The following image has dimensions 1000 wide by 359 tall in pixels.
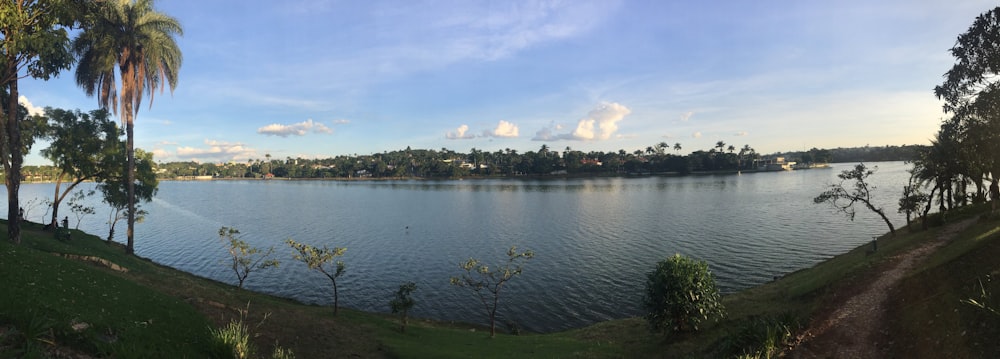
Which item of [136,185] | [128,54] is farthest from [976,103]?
[136,185]

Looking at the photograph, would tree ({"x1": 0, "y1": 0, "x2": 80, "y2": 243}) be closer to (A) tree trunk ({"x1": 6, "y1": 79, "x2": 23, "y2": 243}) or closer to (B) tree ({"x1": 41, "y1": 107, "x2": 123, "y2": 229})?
(A) tree trunk ({"x1": 6, "y1": 79, "x2": 23, "y2": 243})

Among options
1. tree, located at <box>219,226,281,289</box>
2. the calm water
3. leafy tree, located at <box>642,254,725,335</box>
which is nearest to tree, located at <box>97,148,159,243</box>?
tree, located at <box>219,226,281,289</box>

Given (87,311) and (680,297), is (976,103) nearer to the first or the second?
(680,297)

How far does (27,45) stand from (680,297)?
108ft

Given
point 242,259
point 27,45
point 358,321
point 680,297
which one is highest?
point 27,45

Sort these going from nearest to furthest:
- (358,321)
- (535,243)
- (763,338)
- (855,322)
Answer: (763,338), (855,322), (358,321), (535,243)

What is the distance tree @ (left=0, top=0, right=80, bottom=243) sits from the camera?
18641 millimetres

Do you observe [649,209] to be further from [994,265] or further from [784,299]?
[994,265]

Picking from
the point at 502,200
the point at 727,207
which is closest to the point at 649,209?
the point at 727,207

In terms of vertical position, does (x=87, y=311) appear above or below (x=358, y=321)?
above

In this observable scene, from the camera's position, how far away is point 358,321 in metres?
28.2

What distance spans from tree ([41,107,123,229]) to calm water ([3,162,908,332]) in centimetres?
1597

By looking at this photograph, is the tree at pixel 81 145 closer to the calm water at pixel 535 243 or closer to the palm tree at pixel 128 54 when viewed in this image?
the palm tree at pixel 128 54

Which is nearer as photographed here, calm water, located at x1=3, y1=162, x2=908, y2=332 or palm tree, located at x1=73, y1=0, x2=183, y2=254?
palm tree, located at x1=73, y1=0, x2=183, y2=254
